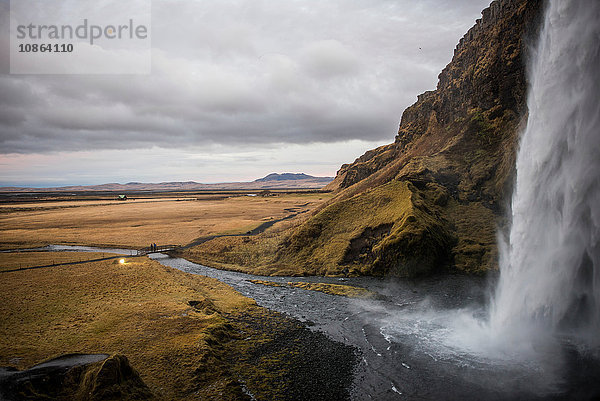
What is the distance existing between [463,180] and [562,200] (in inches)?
932

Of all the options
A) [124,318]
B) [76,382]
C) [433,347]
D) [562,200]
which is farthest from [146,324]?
[562,200]

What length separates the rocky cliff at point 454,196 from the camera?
34.5 m

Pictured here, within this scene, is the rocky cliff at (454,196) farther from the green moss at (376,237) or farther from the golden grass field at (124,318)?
the golden grass field at (124,318)

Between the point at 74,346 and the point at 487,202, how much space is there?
42.6m

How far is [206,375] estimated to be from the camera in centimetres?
1559

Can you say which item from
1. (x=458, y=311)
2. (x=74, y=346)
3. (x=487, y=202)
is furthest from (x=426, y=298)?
(x=74, y=346)

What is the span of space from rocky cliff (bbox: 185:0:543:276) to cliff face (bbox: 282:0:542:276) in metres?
0.12

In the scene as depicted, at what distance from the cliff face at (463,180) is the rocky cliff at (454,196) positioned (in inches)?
4.6

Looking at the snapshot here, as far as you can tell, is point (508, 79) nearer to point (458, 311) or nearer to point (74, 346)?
point (458, 311)

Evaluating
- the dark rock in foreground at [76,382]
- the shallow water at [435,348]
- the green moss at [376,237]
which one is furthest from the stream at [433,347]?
the dark rock in foreground at [76,382]

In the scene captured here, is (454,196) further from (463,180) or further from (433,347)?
(433,347)

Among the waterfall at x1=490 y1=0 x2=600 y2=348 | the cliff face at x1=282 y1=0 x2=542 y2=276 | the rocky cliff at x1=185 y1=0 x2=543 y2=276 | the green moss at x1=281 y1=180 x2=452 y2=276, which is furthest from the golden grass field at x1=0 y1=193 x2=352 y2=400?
the waterfall at x1=490 y1=0 x2=600 y2=348

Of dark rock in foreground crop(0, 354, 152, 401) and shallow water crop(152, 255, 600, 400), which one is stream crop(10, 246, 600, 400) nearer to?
shallow water crop(152, 255, 600, 400)

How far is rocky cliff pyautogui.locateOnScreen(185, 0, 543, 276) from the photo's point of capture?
34.5 meters
